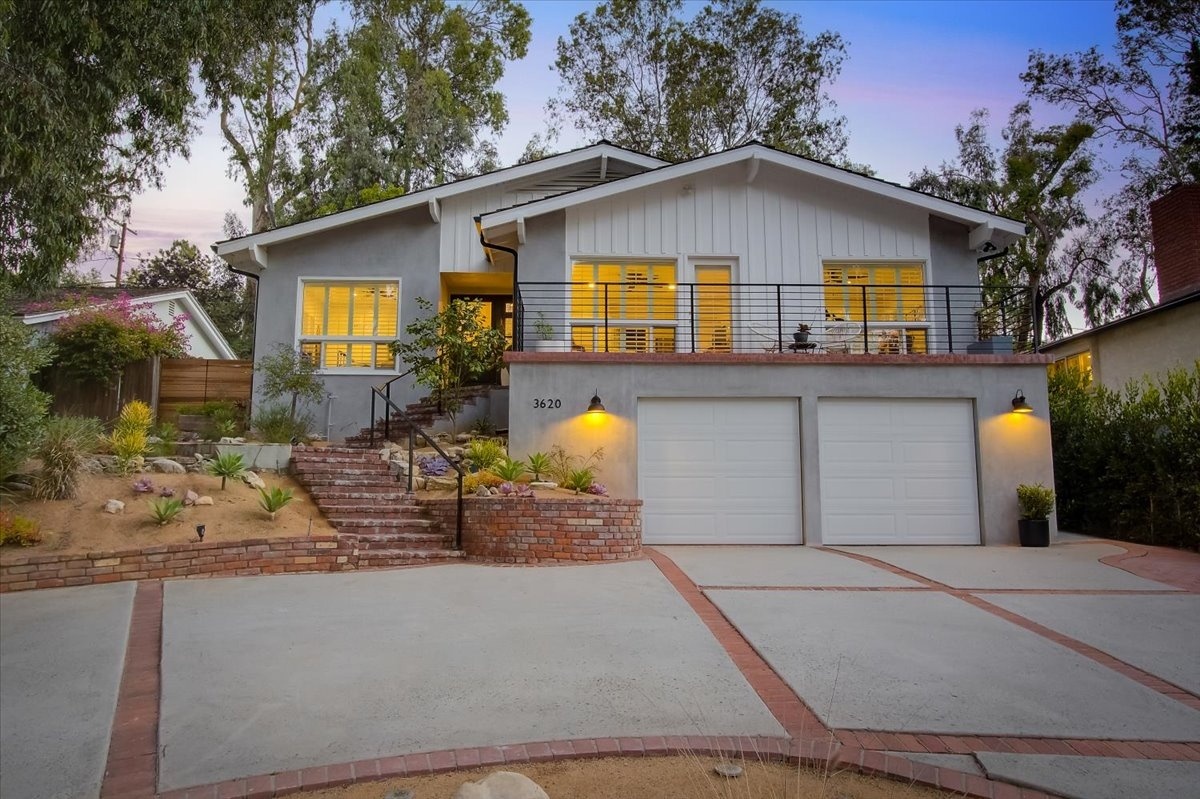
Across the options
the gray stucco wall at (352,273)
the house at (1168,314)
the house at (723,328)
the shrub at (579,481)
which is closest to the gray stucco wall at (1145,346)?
the house at (1168,314)

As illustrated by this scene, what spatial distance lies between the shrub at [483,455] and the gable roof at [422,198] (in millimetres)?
5387

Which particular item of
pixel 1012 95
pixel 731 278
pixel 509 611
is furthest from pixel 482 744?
pixel 1012 95

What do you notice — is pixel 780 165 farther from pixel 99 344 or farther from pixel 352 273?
pixel 99 344

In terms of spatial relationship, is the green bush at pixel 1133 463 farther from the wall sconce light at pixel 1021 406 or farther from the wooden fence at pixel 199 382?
the wooden fence at pixel 199 382

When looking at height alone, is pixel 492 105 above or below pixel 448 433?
above

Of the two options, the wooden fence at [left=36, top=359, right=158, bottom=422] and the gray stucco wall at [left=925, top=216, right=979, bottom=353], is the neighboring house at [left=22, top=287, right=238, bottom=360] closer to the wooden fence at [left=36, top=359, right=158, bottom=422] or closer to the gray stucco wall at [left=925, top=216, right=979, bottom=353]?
the wooden fence at [left=36, top=359, right=158, bottom=422]

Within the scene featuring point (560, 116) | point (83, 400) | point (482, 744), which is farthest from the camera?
point (560, 116)

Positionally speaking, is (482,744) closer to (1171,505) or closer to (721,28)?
(1171,505)

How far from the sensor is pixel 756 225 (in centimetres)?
1239

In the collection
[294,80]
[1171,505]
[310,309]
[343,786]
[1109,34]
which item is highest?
[1109,34]

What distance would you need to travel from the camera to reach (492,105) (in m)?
23.7

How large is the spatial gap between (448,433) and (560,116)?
53.9 ft

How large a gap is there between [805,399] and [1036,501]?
353cm

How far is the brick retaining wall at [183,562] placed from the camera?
19.9ft
